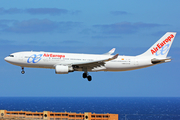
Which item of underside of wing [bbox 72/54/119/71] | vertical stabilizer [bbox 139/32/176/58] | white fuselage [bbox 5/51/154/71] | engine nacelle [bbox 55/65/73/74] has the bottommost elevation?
engine nacelle [bbox 55/65/73/74]

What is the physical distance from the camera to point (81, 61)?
62.3 meters

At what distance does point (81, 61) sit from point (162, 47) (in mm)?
19708

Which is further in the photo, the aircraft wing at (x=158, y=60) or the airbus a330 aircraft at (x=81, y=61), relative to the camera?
the aircraft wing at (x=158, y=60)

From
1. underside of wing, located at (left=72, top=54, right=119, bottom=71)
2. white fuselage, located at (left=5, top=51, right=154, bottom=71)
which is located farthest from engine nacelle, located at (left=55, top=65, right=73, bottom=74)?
underside of wing, located at (left=72, top=54, right=119, bottom=71)

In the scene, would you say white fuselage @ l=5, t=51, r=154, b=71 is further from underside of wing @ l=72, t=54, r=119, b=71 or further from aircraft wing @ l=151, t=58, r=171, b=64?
aircraft wing @ l=151, t=58, r=171, b=64

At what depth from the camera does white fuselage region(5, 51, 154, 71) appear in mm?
60312

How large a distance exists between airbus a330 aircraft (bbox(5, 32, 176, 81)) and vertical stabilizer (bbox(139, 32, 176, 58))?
0.89 meters

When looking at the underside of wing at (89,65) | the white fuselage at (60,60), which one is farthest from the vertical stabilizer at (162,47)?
the underside of wing at (89,65)

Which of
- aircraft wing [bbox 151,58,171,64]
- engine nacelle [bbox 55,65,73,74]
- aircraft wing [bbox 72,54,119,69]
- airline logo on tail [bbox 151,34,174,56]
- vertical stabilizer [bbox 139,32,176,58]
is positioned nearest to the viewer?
aircraft wing [bbox 72,54,119,69]

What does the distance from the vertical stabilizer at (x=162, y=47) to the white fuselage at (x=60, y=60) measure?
18.8ft

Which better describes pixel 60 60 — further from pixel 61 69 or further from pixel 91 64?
pixel 91 64

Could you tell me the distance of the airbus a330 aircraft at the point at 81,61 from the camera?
60.3 metres

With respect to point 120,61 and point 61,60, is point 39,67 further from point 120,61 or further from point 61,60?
point 120,61

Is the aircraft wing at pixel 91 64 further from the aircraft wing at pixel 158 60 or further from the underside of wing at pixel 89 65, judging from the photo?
the aircraft wing at pixel 158 60
